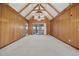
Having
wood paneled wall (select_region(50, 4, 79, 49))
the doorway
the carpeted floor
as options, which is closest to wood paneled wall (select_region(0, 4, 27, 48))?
the carpeted floor

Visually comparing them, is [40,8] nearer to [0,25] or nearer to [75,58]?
[0,25]

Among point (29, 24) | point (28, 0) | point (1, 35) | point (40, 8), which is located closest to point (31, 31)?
point (29, 24)

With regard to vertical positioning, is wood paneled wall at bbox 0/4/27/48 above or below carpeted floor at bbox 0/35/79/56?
above

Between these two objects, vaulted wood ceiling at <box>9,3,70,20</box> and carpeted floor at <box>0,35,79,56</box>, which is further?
vaulted wood ceiling at <box>9,3,70,20</box>

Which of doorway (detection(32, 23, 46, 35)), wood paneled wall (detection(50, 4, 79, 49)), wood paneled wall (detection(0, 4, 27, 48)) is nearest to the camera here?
wood paneled wall (detection(50, 4, 79, 49))

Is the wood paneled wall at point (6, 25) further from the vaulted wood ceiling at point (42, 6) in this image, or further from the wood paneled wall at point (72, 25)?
the wood paneled wall at point (72, 25)

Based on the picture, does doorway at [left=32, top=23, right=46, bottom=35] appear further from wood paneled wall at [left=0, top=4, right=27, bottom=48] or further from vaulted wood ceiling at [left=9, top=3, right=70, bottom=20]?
wood paneled wall at [left=0, top=4, right=27, bottom=48]

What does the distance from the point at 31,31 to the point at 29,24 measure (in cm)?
117

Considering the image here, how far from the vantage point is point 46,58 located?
4922 mm

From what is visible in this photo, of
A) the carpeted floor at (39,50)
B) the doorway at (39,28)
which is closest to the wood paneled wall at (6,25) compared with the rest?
the carpeted floor at (39,50)

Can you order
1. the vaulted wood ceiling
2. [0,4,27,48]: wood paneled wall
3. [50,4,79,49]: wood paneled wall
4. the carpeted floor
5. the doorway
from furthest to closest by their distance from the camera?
1. the doorway
2. the vaulted wood ceiling
3. [0,4,27,48]: wood paneled wall
4. [50,4,79,49]: wood paneled wall
5. the carpeted floor

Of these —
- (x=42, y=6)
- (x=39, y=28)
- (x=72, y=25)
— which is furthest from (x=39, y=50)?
(x=39, y=28)

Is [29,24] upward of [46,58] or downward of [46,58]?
upward

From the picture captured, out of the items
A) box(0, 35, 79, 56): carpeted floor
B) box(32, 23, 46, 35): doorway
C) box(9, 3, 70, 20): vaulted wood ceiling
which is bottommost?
box(0, 35, 79, 56): carpeted floor
